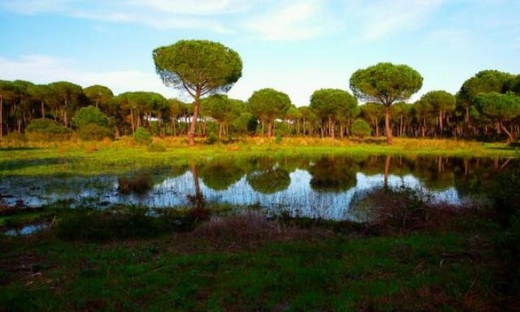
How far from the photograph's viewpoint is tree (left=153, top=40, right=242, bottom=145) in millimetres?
51406

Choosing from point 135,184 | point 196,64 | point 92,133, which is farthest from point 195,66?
point 135,184

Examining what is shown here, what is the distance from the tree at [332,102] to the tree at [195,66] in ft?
91.5

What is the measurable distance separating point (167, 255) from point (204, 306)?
324 centimetres

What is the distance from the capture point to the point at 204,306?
21.9 feet

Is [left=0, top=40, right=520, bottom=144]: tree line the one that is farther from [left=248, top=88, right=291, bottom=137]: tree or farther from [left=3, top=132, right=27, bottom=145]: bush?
[left=3, top=132, right=27, bottom=145]: bush

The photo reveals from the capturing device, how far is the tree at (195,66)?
5141 centimetres

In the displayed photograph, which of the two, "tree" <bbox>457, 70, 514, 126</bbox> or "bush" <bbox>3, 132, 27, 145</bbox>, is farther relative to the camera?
"tree" <bbox>457, 70, 514, 126</bbox>

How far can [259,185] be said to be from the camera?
2255 cm

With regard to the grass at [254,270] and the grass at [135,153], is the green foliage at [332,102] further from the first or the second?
the grass at [254,270]

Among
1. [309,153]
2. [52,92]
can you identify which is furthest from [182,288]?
[52,92]

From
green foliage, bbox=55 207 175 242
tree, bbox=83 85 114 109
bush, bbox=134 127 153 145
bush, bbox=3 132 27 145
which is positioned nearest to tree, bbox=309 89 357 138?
tree, bbox=83 85 114 109

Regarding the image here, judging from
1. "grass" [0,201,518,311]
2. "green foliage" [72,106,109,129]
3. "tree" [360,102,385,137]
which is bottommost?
"grass" [0,201,518,311]

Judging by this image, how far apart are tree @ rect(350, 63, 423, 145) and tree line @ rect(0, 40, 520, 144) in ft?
0.44

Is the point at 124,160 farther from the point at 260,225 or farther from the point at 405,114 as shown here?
the point at 405,114
